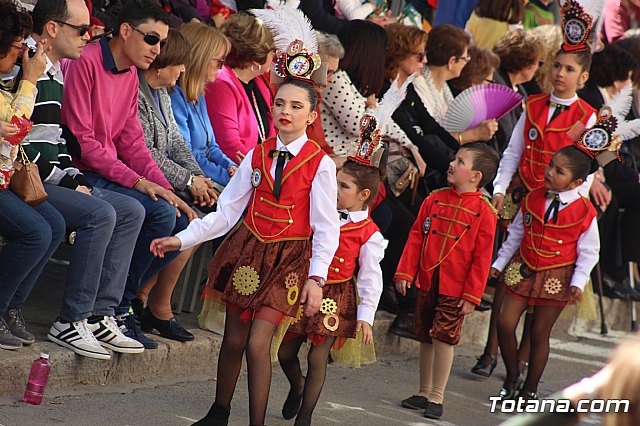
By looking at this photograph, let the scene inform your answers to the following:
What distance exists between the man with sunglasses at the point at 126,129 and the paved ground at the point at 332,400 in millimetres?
435

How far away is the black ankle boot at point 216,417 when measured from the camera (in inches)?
190

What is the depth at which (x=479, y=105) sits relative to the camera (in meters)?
7.94

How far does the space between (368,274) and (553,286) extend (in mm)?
1610

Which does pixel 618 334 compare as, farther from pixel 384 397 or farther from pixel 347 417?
pixel 347 417

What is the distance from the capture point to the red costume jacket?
6.06 meters

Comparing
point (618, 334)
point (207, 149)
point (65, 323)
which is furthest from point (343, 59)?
point (618, 334)

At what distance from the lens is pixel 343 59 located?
→ 754cm

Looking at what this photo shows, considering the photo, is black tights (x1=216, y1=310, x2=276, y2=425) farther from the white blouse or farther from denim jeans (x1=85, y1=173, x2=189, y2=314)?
the white blouse

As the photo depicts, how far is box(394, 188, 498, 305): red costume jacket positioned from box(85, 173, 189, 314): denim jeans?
4.63ft

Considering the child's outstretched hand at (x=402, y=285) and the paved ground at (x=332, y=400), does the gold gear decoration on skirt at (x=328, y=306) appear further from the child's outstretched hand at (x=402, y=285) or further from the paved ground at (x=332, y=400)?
the child's outstretched hand at (x=402, y=285)

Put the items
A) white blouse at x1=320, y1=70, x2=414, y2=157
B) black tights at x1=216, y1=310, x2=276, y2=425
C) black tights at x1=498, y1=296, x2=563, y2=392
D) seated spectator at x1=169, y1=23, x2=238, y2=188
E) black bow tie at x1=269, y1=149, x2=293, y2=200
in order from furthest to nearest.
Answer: white blouse at x1=320, y1=70, x2=414, y2=157
black tights at x1=498, y1=296, x2=563, y2=392
seated spectator at x1=169, y1=23, x2=238, y2=188
black bow tie at x1=269, y1=149, x2=293, y2=200
black tights at x1=216, y1=310, x2=276, y2=425

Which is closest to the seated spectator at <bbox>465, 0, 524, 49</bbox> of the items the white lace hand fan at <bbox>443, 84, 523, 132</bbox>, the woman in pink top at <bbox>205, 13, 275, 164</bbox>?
the white lace hand fan at <bbox>443, 84, 523, 132</bbox>

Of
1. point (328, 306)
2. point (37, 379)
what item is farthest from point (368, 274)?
point (37, 379)

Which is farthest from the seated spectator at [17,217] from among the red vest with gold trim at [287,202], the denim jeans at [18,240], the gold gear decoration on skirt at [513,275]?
the gold gear decoration on skirt at [513,275]
